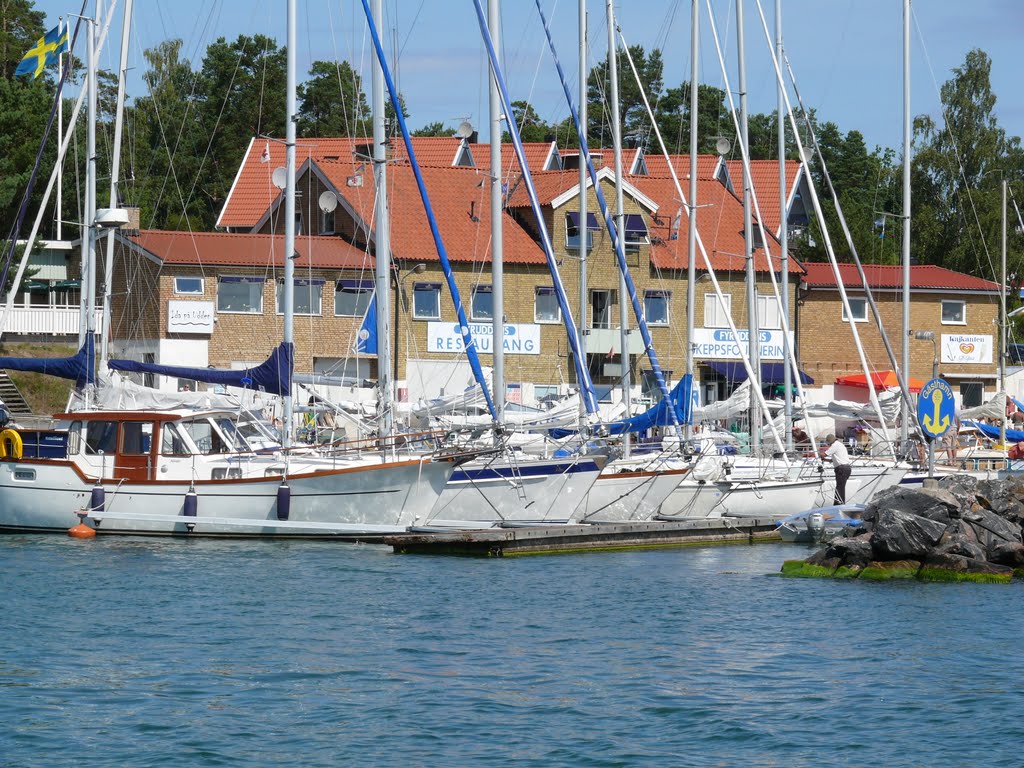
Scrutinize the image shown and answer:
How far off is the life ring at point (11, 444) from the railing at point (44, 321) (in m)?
24.6

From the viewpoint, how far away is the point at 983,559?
27.1 meters

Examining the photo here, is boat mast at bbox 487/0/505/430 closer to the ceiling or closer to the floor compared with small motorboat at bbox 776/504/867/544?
closer to the ceiling

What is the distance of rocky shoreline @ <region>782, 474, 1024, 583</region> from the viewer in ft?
88.4

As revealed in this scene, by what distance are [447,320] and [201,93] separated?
35411mm

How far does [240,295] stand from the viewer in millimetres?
52312

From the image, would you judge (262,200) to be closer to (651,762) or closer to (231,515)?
(231,515)

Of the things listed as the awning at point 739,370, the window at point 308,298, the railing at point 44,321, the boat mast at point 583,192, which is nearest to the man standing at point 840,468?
the boat mast at point 583,192

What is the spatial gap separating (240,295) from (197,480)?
22807 mm

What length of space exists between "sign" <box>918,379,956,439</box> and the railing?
110 ft

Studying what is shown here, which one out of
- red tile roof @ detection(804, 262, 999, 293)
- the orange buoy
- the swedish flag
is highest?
the swedish flag

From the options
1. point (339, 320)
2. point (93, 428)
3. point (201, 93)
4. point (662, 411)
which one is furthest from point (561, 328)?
point (201, 93)

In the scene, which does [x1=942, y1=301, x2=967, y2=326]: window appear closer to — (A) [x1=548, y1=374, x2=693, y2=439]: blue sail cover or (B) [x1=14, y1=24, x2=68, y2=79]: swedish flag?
(A) [x1=548, y1=374, x2=693, y2=439]: blue sail cover

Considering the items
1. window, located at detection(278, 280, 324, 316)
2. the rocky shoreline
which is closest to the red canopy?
window, located at detection(278, 280, 324, 316)

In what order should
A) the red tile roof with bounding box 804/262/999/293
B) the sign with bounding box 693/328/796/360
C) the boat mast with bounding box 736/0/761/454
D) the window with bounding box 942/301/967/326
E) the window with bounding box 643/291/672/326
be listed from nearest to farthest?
the boat mast with bounding box 736/0/761/454 < the sign with bounding box 693/328/796/360 < the window with bounding box 643/291/672/326 < the red tile roof with bounding box 804/262/999/293 < the window with bounding box 942/301/967/326
